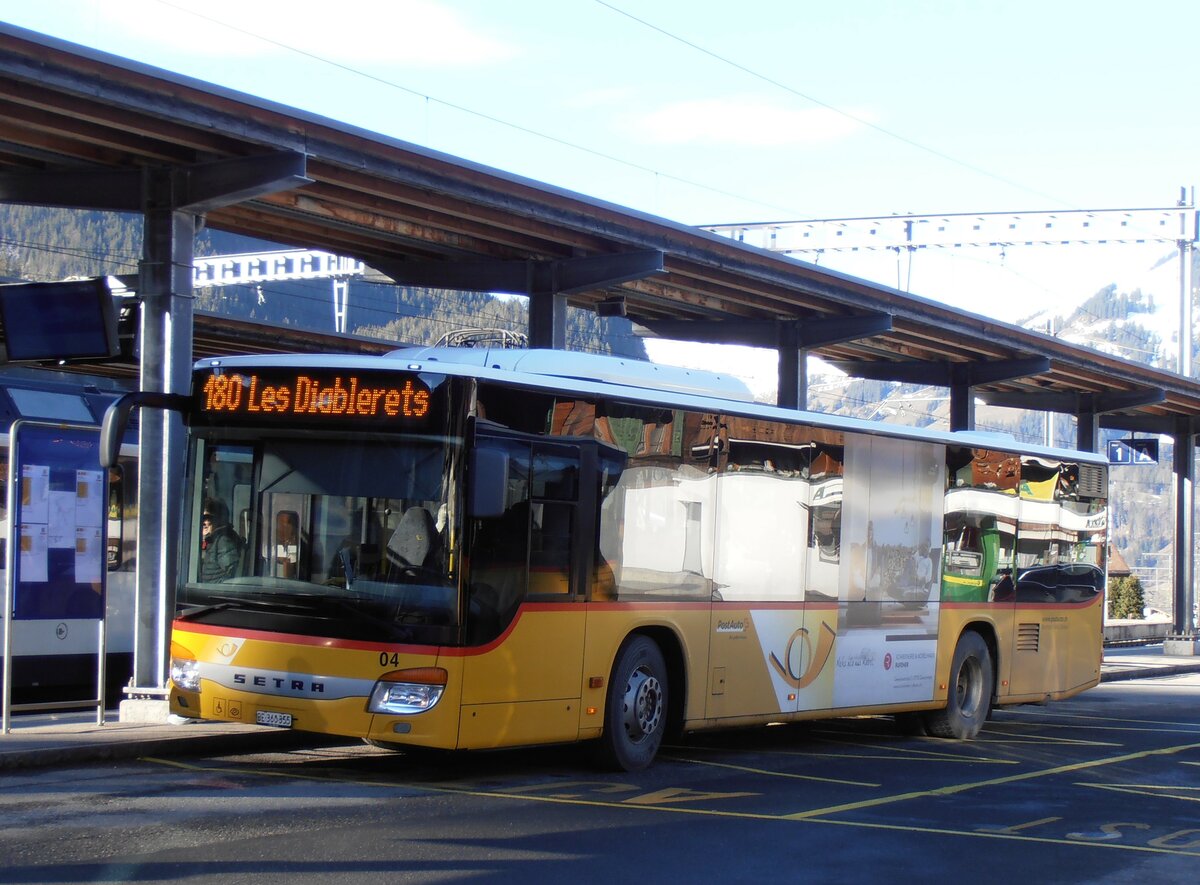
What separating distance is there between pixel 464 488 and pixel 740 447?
3412 millimetres

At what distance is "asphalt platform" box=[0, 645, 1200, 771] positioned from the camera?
10812 mm

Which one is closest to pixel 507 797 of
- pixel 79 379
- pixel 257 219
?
pixel 257 219

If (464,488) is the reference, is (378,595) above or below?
below

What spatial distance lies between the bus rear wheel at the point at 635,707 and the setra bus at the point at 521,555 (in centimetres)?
2

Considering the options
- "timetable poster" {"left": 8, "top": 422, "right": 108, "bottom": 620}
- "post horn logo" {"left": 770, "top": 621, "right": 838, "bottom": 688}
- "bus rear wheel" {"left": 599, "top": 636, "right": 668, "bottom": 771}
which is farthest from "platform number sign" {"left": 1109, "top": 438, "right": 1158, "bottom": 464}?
"timetable poster" {"left": 8, "top": 422, "right": 108, "bottom": 620}

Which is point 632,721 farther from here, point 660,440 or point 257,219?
point 257,219

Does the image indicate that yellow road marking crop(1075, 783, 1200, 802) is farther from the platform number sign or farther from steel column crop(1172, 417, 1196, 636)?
the platform number sign

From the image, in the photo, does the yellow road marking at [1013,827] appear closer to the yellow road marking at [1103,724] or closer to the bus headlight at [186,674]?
the bus headlight at [186,674]

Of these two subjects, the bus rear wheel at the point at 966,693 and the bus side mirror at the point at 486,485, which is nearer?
the bus side mirror at the point at 486,485

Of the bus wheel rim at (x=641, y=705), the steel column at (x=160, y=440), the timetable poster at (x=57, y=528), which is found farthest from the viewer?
the steel column at (x=160, y=440)

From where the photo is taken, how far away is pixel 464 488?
10.2 metres

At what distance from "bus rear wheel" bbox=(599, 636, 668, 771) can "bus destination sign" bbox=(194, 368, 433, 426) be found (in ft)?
8.62

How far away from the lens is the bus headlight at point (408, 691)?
10.1m

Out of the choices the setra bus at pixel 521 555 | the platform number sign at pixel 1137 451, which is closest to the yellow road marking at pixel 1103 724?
the setra bus at pixel 521 555
